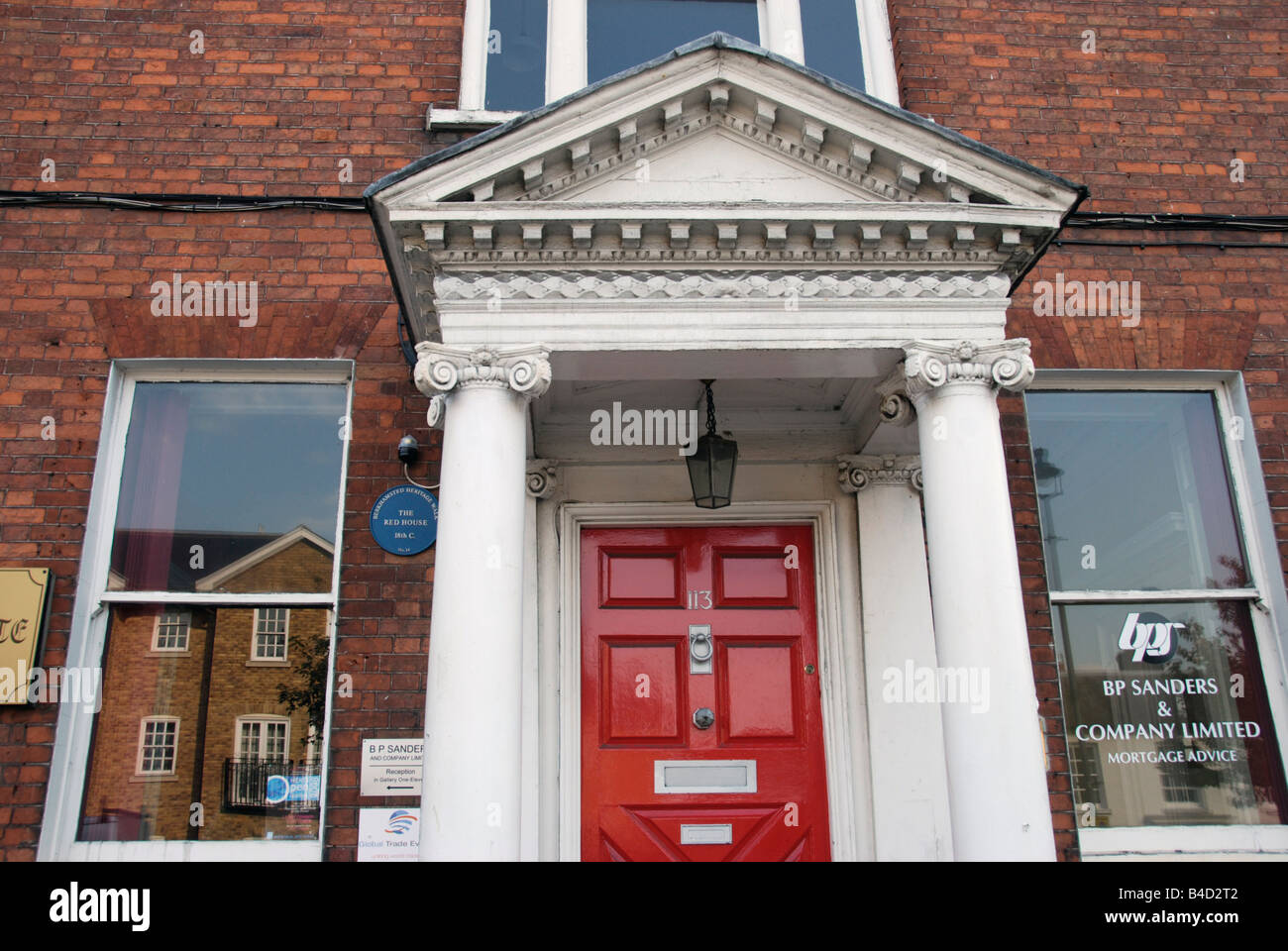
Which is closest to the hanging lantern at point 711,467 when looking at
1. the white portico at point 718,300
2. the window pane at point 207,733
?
the white portico at point 718,300

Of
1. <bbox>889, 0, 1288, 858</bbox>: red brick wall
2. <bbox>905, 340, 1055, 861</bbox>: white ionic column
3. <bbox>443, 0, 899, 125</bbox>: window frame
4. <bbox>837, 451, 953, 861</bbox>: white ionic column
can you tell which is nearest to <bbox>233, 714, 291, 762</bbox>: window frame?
<bbox>837, 451, 953, 861</bbox>: white ionic column

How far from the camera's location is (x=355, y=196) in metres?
5.37

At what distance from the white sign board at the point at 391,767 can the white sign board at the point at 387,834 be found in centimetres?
9

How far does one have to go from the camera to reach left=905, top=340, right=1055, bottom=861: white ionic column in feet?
11.4

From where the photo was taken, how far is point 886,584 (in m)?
4.99

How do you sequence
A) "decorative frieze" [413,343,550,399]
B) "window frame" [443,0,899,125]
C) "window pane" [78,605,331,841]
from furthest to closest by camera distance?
"window frame" [443,0,899,125] → "window pane" [78,605,331,841] → "decorative frieze" [413,343,550,399]

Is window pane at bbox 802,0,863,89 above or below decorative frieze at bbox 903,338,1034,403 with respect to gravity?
above

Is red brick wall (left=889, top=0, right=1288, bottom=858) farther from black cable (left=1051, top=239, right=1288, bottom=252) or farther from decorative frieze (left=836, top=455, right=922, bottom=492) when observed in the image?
decorative frieze (left=836, top=455, right=922, bottom=492)

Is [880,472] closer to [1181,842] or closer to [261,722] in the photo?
[1181,842]

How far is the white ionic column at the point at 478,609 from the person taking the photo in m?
3.41

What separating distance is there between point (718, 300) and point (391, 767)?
8.69 feet

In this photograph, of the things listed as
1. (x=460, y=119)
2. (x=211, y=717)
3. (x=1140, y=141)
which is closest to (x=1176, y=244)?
(x=1140, y=141)

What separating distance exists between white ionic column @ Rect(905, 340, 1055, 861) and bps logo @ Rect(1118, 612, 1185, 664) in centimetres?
162

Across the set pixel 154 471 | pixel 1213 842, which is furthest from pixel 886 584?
pixel 154 471
